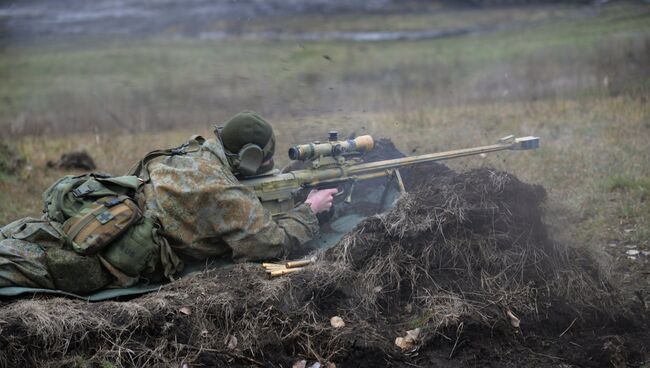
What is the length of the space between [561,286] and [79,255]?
3.57 meters

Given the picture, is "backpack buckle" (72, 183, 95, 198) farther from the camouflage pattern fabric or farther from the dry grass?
the dry grass

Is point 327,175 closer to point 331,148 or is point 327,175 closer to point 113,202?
point 331,148

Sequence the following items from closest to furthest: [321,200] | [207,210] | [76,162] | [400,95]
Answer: [207,210] → [321,200] → [76,162] → [400,95]

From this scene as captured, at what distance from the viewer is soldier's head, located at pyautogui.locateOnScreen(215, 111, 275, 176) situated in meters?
6.04

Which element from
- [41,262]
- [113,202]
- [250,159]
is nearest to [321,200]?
[250,159]

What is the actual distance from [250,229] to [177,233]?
0.56m

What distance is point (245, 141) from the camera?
6098mm

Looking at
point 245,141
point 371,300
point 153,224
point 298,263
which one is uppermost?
A: point 245,141

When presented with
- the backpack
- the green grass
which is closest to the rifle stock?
the backpack

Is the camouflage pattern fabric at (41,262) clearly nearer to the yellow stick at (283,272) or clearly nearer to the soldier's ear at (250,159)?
the yellow stick at (283,272)

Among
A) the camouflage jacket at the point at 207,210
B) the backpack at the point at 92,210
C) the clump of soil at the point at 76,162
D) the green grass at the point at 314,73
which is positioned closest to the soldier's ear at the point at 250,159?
the camouflage jacket at the point at 207,210

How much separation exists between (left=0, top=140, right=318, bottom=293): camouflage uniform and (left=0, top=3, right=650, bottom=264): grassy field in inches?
104

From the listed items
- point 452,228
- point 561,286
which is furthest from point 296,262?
point 561,286

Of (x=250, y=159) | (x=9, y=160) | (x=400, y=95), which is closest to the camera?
(x=250, y=159)
